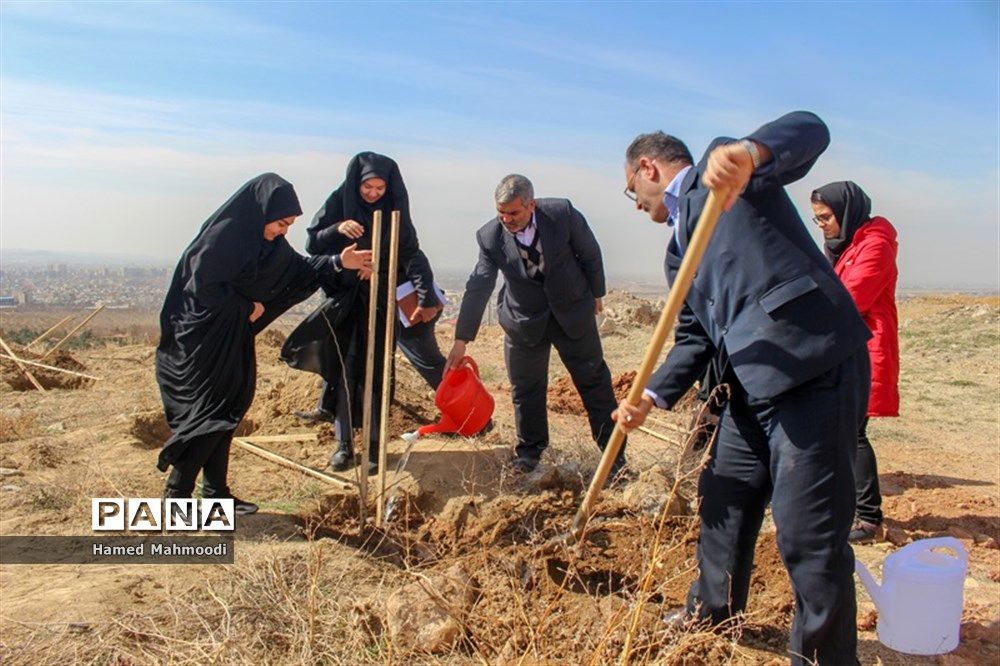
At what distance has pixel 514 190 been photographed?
411cm

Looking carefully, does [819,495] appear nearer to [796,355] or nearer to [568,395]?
[796,355]

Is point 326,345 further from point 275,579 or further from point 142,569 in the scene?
point 275,579

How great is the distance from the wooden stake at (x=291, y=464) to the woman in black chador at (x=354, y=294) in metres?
0.26

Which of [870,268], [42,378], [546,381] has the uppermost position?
[870,268]

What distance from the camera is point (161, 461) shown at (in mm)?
4047

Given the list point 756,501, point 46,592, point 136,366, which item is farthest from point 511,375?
point 136,366

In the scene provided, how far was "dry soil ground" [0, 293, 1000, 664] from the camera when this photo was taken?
2.66 meters

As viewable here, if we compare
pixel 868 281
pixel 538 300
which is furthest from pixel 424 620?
pixel 868 281

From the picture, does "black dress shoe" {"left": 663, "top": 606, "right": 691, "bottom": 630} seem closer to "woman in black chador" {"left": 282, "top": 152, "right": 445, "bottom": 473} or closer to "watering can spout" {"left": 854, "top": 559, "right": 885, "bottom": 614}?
"watering can spout" {"left": 854, "top": 559, "right": 885, "bottom": 614}

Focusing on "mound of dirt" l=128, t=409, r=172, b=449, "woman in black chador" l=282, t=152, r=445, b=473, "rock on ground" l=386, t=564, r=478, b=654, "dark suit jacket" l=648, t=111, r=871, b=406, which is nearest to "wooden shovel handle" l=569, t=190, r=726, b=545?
"dark suit jacket" l=648, t=111, r=871, b=406

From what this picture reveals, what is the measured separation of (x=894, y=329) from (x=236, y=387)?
142 inches

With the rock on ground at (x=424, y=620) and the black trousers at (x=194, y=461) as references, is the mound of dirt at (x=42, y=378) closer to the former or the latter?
the black trousers at (x=194, y=461)

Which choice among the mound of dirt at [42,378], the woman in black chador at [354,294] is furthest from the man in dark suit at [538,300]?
the mound of dirt at [42,378]

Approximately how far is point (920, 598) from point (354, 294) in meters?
3.54
